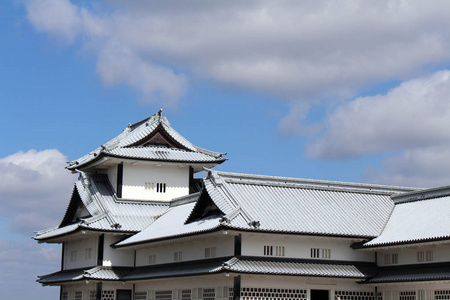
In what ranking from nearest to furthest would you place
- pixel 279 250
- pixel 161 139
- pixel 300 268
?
1. pixel 300 268
2. pixel 279 250
3. pixel 161 139

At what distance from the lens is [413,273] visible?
42281 mm

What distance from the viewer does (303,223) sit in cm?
4544

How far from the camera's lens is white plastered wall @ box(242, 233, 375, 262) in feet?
142

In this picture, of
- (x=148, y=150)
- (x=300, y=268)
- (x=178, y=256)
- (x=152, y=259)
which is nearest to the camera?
(x=300, y=268)

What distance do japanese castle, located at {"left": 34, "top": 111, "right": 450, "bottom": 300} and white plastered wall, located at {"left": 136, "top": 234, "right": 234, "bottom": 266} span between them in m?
0.07

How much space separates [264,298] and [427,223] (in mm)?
10445

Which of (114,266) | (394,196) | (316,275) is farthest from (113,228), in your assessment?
(394,196)

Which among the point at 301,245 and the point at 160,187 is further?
the point at 160,187

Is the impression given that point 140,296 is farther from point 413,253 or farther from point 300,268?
point 413,253

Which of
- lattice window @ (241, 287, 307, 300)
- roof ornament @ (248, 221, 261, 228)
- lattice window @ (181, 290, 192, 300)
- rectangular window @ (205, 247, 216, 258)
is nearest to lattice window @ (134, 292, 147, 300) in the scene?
lattice window @ (181, 290, 192, 300)

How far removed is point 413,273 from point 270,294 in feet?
27.0

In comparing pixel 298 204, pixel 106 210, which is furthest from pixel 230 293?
pixel 106 210

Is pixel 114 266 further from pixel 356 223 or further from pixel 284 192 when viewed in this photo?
pixel 356 223

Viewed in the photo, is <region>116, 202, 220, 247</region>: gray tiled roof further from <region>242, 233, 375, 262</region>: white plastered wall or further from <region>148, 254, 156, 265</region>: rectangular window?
<region>242, 233, 375, 262</region>: white plastered wall
